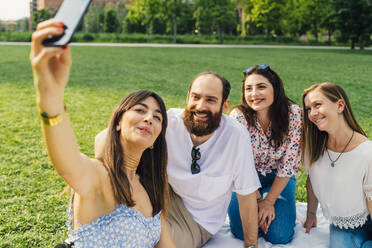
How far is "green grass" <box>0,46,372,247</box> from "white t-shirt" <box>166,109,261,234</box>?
1.32 metres

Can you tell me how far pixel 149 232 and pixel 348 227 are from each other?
174cm

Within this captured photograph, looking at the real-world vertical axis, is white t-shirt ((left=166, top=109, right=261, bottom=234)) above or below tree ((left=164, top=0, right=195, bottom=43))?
below

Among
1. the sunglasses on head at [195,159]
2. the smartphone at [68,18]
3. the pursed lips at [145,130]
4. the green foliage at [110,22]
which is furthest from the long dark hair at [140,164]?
the green foliage at [110,22]

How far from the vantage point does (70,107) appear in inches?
328

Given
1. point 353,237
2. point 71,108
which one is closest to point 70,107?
point 71,108

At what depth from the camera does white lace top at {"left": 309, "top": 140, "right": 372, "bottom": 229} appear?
285 cm

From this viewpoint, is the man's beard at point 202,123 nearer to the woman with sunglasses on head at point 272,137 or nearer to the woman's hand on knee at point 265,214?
the woman with sunglasses on head at point 272,137

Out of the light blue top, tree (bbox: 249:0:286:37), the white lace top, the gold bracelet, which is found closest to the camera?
the gold bracelet

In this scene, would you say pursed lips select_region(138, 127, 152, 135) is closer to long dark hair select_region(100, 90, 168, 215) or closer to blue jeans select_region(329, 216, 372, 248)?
long dark hair select_region(100, 90, 168, 215)

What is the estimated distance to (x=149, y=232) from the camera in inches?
88.0

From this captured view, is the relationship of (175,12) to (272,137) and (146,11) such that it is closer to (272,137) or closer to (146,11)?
(146,11)

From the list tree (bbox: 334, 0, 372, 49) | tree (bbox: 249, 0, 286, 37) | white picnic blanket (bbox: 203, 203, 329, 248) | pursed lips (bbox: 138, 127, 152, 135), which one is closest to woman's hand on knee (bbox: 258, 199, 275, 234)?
white picnic blanket (bbox: 203, 203, 329, 248)

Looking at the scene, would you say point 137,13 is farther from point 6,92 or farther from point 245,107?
point 245,107

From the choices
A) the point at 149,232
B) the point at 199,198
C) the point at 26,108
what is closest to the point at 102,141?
the point at 149,232
